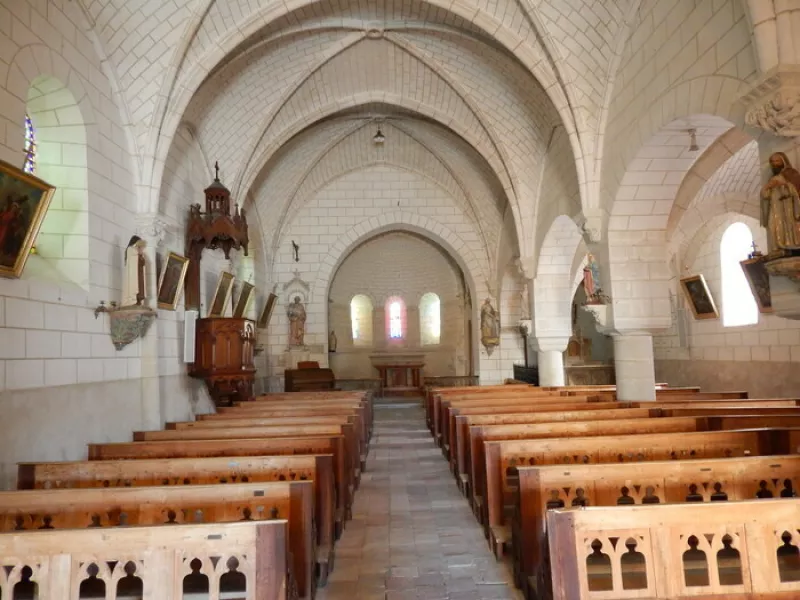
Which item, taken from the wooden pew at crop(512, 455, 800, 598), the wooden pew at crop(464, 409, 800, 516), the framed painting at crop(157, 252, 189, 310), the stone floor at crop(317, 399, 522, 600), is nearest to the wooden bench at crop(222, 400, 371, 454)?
the stone floor at crop(317, 399, 522, 600)

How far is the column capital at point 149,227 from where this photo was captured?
8664 mm

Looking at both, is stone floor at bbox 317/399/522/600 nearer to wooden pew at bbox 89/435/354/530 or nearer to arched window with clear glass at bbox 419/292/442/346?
wooden pew at bbox 89/435/354/530

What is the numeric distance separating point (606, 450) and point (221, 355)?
712 centimetres

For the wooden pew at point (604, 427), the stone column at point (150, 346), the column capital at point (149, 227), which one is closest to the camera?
the wooden pew at point (604, 427)

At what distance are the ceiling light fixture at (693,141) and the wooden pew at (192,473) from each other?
599 cm

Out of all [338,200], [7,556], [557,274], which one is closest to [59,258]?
[7,556]

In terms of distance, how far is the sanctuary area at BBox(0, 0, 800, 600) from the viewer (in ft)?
12.4

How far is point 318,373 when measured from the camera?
678 inches

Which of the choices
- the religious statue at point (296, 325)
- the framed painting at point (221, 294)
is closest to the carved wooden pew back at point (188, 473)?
the framed painting at point (221, 294)

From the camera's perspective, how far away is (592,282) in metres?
9.84

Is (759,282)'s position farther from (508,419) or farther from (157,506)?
(157,506)

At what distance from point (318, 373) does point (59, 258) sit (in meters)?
10.4

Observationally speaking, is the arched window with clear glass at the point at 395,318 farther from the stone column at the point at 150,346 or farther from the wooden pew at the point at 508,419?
Answer: the wooden pew at the point at 508,419

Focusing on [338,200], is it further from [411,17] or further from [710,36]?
[710,36]
